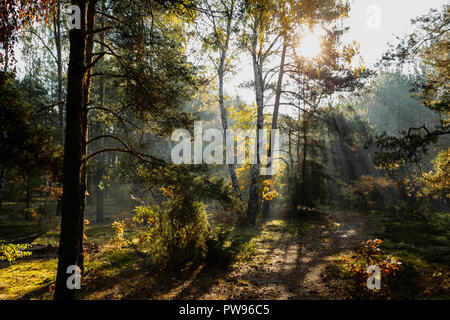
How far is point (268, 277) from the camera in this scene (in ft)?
19.7

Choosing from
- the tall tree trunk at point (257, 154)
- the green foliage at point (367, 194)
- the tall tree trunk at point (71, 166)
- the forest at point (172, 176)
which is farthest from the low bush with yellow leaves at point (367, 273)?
the green foliage at point (367, 194)

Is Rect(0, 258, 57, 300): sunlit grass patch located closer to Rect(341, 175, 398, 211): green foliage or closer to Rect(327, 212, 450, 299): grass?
Answer: Rect(327, 212, 450, 299): grass

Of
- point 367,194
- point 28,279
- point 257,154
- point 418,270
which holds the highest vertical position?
point 257,154

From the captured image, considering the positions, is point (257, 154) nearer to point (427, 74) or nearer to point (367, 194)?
point (427, 74)

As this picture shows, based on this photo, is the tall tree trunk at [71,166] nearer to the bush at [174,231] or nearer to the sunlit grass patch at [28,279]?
the sunlit grass patch at [28,279]

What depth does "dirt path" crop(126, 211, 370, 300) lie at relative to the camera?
16.3 feet

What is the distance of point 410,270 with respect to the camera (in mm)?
5633

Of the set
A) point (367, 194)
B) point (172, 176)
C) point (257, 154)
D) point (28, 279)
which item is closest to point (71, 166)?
point (172, 176)

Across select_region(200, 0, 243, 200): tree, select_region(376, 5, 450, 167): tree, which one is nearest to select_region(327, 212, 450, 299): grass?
select_region(376, 5, 450, 167): tree

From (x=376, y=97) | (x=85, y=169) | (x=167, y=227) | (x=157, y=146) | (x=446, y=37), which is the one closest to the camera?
(x=85, y=169)
